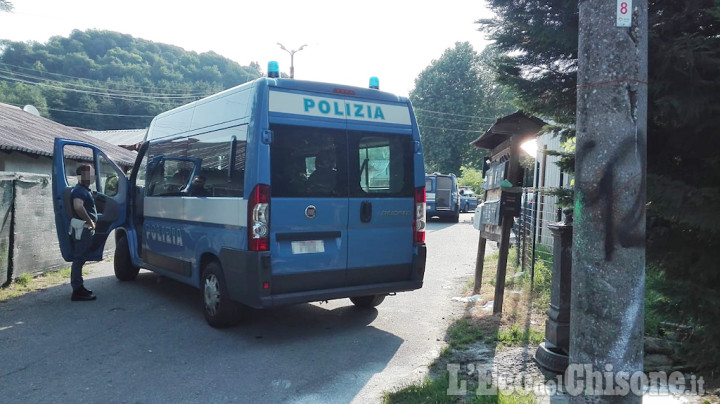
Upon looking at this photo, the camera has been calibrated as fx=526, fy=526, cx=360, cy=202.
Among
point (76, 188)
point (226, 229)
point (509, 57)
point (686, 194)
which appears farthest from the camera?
point (76, 188)

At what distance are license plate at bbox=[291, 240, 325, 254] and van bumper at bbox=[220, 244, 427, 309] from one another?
24cm

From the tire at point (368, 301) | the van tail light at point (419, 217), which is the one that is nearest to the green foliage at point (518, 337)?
the van tail light at point (419, 217)

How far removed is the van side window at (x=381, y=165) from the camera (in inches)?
229

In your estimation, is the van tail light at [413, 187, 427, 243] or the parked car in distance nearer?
the van tail light at [413, 187, 427, 243]

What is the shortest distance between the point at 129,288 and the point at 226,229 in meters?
3.65

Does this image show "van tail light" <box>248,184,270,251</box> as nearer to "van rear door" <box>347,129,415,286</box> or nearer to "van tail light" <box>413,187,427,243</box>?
"van rear door" <box>347,129,415,286</box>

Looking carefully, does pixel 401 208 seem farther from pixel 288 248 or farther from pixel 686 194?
pixel 686 194

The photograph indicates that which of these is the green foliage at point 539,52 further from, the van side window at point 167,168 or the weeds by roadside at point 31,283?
the weeds by roadside at point 31,283

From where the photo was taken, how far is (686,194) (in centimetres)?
314

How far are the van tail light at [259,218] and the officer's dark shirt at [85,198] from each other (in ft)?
11.5

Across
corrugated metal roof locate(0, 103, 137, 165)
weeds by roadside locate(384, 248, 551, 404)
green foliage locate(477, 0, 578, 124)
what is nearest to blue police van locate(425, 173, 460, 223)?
corrugated metal roof locate(0, 103, 137, 165)

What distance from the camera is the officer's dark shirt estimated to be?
23.6 ft

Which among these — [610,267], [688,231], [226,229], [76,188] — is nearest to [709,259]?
[688,231]

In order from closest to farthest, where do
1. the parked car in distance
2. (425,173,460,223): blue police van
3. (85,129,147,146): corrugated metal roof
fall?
(425,173,460,223): blue police van
(85,129,147,146): corrugated metal roof
the parked car in distance
